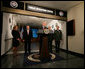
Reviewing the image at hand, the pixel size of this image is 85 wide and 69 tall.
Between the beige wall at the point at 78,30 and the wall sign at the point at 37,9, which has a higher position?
the wall sign at the point at 37,9

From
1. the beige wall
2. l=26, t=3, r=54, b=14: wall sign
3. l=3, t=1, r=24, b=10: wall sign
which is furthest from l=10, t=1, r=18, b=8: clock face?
the beige wall

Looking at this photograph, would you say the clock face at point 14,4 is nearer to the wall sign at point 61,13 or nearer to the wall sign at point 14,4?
the wall sign at point 14,4

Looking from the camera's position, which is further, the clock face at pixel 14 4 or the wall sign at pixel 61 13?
the wall sign at pixel 61 13

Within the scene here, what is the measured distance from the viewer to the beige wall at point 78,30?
287 centimetres

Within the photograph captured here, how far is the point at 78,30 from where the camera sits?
307 centimetres

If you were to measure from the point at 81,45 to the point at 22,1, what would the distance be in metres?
3.42

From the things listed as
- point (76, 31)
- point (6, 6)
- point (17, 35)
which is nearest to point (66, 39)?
point (76, 31)

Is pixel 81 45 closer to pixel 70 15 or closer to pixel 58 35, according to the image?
pixel 58 35

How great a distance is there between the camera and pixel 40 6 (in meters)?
3.30

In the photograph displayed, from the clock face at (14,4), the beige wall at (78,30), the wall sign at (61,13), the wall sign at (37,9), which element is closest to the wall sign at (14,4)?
the clock face at (14,4)

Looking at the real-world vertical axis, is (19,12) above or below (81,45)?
above

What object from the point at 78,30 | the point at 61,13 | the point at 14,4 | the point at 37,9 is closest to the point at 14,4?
the point at 14,4

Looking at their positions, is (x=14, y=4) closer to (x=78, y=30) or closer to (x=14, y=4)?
(x=14, y=4)

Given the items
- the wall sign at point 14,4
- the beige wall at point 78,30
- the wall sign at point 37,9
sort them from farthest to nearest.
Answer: the wall sign at point 37,9
the beige wall at point 78,30
the wall sign at point 14,4
